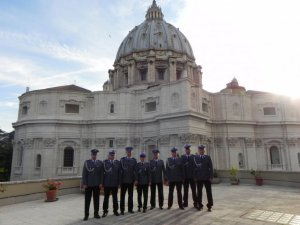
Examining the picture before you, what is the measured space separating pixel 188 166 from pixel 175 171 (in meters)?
0.56

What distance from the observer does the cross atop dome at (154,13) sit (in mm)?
56281

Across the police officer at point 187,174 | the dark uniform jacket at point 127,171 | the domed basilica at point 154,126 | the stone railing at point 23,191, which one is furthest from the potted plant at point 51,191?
the domed basilica at point 154,126

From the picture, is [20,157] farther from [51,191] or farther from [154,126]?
[51,191]

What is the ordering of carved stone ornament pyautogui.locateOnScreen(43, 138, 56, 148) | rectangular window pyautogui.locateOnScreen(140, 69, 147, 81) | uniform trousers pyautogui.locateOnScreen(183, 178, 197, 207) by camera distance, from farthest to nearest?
1. rectangular window pyautogui.locateOnScreen(140, 69, 147, 81)
2. carved stone ornament pyautogui.locateOnScreen(43, 138, 56, 148)
3. uniform trousers pyautogui.locateOnScreen(183, 178, 197, 207)

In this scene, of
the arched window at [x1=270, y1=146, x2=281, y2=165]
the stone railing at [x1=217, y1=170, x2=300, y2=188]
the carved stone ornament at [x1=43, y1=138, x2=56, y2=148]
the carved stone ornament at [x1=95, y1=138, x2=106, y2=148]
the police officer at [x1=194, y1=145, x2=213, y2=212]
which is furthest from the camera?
the arched window at [x1=270, y1=146, x2=281, y2=165]

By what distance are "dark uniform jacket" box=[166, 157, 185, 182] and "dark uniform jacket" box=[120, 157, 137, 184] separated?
4.73ft

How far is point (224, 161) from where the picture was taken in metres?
31.7

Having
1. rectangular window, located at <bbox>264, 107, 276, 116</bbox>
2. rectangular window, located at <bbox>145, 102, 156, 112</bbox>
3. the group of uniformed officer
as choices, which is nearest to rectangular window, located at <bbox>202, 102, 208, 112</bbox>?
rectangular window, located at <bbox>145, 102, 156, 112</bbox>

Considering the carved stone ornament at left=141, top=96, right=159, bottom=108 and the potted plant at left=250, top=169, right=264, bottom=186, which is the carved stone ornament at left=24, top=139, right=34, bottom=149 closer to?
the carved stone ornament at left=141, top=96, right=159, bottom=108

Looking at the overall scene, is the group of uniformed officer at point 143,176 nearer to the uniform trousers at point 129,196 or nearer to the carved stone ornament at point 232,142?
the uniform trousers at point 129,196

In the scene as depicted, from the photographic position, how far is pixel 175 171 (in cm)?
953

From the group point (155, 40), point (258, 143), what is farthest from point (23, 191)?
point (155, 40)

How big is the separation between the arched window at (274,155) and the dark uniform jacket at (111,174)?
31.4m

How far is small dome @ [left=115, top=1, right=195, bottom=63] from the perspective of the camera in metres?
45.0
